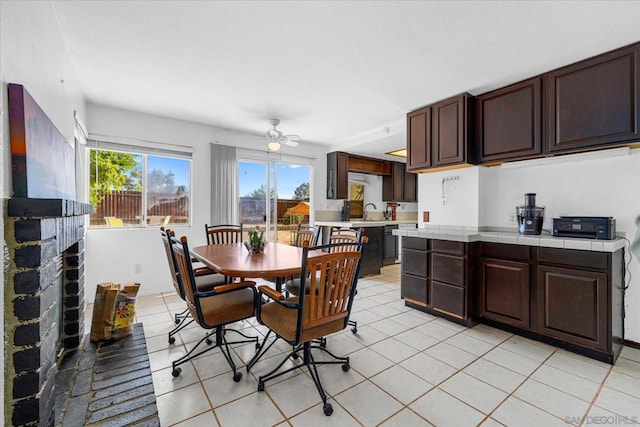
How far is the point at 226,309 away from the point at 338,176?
3.89 m

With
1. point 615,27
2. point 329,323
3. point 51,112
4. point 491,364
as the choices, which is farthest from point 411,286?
point 51,112

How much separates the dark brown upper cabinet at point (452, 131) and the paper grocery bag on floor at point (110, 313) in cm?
359

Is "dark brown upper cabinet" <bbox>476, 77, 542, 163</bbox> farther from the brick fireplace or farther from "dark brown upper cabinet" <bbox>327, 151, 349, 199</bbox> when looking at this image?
the brick fireplace

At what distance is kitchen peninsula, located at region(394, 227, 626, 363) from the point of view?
224 cm

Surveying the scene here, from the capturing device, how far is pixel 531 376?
2049 mm

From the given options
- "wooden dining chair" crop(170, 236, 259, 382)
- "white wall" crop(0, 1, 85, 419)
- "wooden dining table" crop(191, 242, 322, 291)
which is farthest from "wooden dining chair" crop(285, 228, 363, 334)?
"white wall" crop(0, 1, 85, 419)

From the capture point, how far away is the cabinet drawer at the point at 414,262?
3.30m

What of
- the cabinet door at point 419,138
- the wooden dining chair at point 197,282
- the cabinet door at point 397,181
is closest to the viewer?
the wooden dining chair at point 197,282

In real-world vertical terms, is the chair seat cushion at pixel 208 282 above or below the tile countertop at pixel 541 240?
below

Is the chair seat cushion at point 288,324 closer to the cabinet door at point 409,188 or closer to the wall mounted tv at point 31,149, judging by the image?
the wall mounted tv at point 31,149

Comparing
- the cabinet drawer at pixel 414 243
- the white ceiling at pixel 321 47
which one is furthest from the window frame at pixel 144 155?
the cabinet drawer at pixel 414 243

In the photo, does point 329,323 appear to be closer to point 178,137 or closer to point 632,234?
point 632,234

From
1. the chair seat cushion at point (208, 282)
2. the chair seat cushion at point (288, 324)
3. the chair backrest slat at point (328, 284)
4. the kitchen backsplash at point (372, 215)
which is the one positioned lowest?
the chair seat cushion at point (288, 324)

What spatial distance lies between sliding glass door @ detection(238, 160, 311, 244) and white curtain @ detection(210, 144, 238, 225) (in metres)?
0.26
